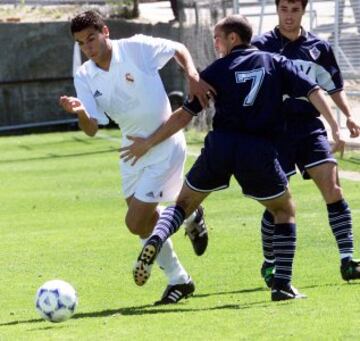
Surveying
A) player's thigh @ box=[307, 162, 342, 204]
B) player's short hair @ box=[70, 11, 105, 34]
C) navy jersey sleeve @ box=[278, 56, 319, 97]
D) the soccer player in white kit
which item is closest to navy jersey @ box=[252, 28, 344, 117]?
player's thigh @ box=[307, 162, 342, 204]

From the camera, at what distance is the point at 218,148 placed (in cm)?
821

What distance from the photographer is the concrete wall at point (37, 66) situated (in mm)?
29656

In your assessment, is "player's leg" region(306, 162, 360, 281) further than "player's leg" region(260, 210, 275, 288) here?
No

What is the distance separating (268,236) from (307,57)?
4.69ft

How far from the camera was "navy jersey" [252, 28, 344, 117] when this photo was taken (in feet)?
30.0

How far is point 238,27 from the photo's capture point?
824cm

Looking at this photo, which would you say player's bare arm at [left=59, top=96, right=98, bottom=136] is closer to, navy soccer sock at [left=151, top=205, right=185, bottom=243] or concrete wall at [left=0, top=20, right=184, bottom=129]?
navy soccer sock at [left=151, top=205, right=185, bottom=243]

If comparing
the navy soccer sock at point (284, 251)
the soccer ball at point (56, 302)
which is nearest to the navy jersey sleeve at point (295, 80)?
the navy soccer sock at point (284, 251)

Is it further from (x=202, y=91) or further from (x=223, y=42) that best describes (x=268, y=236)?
(x=223, y=42)

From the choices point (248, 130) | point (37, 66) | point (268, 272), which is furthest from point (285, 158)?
point (37, 66)

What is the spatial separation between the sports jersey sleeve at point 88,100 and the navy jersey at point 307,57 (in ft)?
4.35

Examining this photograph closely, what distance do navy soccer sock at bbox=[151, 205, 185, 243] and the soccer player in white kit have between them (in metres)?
0.62

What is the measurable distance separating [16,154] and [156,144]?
15.5m

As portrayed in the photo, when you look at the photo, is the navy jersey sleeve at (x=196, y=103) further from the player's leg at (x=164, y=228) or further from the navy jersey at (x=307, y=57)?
the navy jersey at (x=307, y=57)
